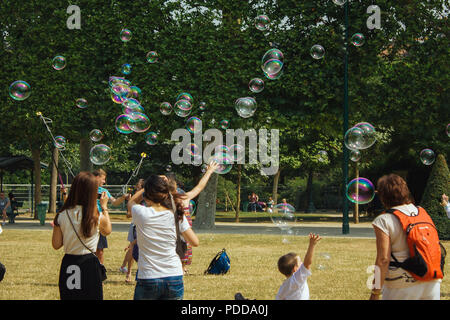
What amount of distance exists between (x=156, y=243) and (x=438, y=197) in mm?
15224

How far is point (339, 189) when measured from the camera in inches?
1849

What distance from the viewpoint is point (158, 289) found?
5031 mm

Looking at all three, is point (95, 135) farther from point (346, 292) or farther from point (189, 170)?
point (189, 170)

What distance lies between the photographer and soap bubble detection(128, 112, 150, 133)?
13.8 metres

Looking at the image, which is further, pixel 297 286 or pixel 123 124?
pixel 123 124

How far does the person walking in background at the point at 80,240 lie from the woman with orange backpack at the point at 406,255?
2.49 metres

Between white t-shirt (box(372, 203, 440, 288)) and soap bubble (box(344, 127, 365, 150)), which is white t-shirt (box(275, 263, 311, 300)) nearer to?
white t-shirt (box(372, 203, 440, 288))

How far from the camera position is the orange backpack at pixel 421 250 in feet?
15.6

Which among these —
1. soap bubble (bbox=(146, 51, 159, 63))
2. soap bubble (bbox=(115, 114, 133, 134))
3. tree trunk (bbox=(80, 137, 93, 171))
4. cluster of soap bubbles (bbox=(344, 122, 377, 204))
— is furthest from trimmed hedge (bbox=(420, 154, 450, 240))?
tree trunk (bbox=(80, 137, 93, 171))

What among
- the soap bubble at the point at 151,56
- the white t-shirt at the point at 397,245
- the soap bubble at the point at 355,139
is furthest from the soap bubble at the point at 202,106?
the white t-shirt at the point at 397,245

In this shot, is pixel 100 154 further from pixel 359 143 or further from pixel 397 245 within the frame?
pixel 397 245

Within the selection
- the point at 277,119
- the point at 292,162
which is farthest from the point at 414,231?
the point at 292,162

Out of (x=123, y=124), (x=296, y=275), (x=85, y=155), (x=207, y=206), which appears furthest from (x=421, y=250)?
(x=85, y=155)

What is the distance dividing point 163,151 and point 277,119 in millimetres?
20266
